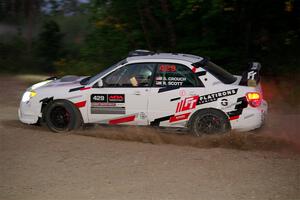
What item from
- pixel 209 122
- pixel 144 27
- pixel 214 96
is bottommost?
pixel 209 122

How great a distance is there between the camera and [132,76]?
31.0ft

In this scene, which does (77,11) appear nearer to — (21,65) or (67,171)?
(21,65)

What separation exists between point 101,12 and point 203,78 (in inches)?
306

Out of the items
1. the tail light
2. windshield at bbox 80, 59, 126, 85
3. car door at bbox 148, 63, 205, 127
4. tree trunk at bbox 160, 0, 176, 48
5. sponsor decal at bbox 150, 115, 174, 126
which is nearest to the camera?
the tail light

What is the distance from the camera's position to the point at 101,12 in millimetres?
16281

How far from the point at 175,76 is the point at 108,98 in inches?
47.5

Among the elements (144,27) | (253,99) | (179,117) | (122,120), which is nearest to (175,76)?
(179,117)

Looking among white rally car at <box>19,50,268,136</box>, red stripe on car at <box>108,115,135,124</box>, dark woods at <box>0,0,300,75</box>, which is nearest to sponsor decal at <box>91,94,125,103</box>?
white rally car at <box>19,50,268,136</box>

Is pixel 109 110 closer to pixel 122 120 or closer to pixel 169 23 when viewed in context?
pixel 122 120

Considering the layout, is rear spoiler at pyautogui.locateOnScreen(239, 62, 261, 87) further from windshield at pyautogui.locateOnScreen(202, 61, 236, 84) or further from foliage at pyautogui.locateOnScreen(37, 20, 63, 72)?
foliage at pyautogui.locateOnScreen(37, 20, 63, 72)

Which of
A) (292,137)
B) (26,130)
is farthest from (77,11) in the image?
(292,137)

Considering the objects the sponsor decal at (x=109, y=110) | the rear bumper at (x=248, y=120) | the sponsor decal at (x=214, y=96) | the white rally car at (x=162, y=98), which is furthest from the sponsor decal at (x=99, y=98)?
the rear bumper at (x=248, y=120)

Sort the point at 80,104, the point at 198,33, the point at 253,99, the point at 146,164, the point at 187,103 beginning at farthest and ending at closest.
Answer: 1. the point at 198,33
2. the point at 80,104
3. the point at 187,103
4. the point at 253,99
5. the point at 146,164

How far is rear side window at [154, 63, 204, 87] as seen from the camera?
30.3 feet
